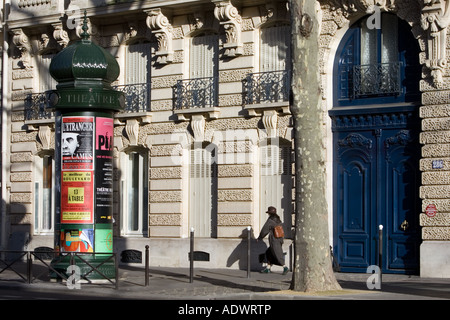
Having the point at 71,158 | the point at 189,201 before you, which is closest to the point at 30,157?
the point at 189,201

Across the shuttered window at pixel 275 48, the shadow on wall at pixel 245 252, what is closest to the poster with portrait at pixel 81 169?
the shadow on wall at pixel 245 252

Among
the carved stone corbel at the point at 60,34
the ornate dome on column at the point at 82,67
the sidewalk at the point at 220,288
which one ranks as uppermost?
the carved stone corbel at the point at 60,34

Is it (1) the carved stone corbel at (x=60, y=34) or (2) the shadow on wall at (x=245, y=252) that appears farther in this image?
(1) the carved stone corbel at (x=60, y=34)

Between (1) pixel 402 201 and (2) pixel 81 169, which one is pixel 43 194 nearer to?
(2) pixel 81 169

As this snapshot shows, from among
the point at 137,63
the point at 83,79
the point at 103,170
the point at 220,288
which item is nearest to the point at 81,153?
the point at 103,170

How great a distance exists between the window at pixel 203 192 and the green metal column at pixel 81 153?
18.7ft

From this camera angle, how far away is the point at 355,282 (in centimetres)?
2009

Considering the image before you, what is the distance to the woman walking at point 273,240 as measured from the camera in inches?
867

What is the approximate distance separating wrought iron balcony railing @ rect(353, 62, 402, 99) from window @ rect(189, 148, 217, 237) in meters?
4.52

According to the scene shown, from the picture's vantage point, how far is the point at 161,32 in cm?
2577

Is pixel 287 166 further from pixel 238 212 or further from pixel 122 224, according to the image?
pixel 122 224

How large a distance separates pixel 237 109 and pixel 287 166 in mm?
2005

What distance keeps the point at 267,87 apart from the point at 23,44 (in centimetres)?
846

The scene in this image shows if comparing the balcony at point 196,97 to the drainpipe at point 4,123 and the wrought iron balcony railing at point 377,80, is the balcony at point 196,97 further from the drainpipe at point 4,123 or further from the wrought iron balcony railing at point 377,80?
the drainpipe at point 4,123
